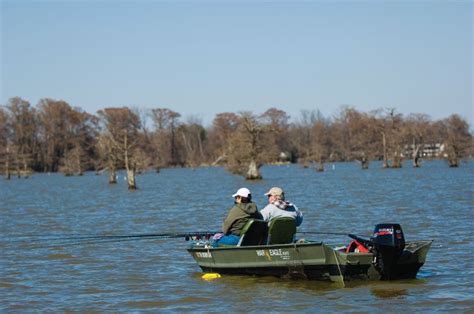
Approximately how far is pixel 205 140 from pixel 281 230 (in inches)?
5739

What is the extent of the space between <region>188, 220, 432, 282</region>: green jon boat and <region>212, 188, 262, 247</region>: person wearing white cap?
35cm

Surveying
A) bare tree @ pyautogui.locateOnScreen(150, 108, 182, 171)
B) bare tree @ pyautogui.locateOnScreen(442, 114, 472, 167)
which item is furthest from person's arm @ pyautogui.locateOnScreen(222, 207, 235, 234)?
bare tree @ pyautogui.locateOnScreen(150, 108, 182, 171)

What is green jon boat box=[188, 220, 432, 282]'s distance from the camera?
47.5ft

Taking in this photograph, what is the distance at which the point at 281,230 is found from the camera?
50.9 feet

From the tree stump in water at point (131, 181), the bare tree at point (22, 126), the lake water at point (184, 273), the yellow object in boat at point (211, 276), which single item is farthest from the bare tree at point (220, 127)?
the yellow object in boat at point (211, 276)

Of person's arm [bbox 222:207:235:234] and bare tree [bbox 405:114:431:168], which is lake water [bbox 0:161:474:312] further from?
bare tree [bbox 405:114:431:168]

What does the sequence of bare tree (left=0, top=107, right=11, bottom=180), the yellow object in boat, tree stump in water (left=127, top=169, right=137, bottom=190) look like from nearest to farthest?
the yellow object in boat < tree stump in water (left=127, top=169, right=137, bottom=190) < bare tree (left=0, top=107, right=11, bottom=180)

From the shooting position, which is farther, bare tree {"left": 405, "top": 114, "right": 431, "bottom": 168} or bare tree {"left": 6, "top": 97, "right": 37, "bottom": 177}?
bare tree {"left": 6, "top": 97, "right": 37, "bottom": 177}

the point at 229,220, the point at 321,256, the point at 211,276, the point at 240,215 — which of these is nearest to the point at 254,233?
the point at 240,215

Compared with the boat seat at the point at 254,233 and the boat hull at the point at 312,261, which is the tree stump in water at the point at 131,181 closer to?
the boat hull at the point at 312,261

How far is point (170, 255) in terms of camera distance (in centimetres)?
2023

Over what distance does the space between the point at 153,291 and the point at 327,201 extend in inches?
986

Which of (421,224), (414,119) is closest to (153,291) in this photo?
(421,224)

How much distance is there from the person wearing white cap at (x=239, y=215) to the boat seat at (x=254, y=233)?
0.84 feet
